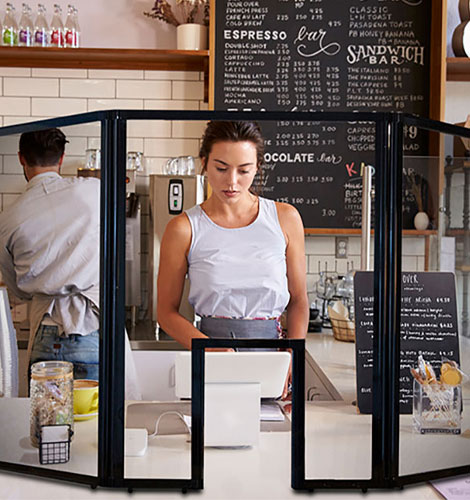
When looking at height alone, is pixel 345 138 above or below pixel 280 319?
above

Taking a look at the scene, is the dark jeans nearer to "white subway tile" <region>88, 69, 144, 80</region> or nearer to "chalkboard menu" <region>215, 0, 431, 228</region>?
"chalkboard menu" <region>215, 0, 431, 228</region>

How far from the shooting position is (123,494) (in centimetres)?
93

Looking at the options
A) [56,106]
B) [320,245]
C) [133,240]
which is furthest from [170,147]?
[56,106]

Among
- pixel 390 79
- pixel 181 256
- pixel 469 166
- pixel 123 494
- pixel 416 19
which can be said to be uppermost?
pixel 416 19

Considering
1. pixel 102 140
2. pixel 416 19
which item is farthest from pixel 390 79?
pixel 102 140

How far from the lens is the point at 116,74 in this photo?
3.01 meters

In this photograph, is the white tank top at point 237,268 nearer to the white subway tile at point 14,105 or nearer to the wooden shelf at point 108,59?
the wooden shelf at point 108,59

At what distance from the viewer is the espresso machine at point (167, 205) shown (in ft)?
2.95

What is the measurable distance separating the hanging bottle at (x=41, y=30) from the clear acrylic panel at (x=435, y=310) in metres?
2.28

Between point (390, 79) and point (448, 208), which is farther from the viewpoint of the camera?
point (390, 79)

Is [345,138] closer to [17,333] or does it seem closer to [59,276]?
[59,276]

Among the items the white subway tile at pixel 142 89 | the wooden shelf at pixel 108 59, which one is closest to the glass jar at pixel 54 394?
the wooden shelf at pixel 108 59

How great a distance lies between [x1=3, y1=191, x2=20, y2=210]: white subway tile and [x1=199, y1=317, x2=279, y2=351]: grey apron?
0.37 m

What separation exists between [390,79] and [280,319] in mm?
2350
